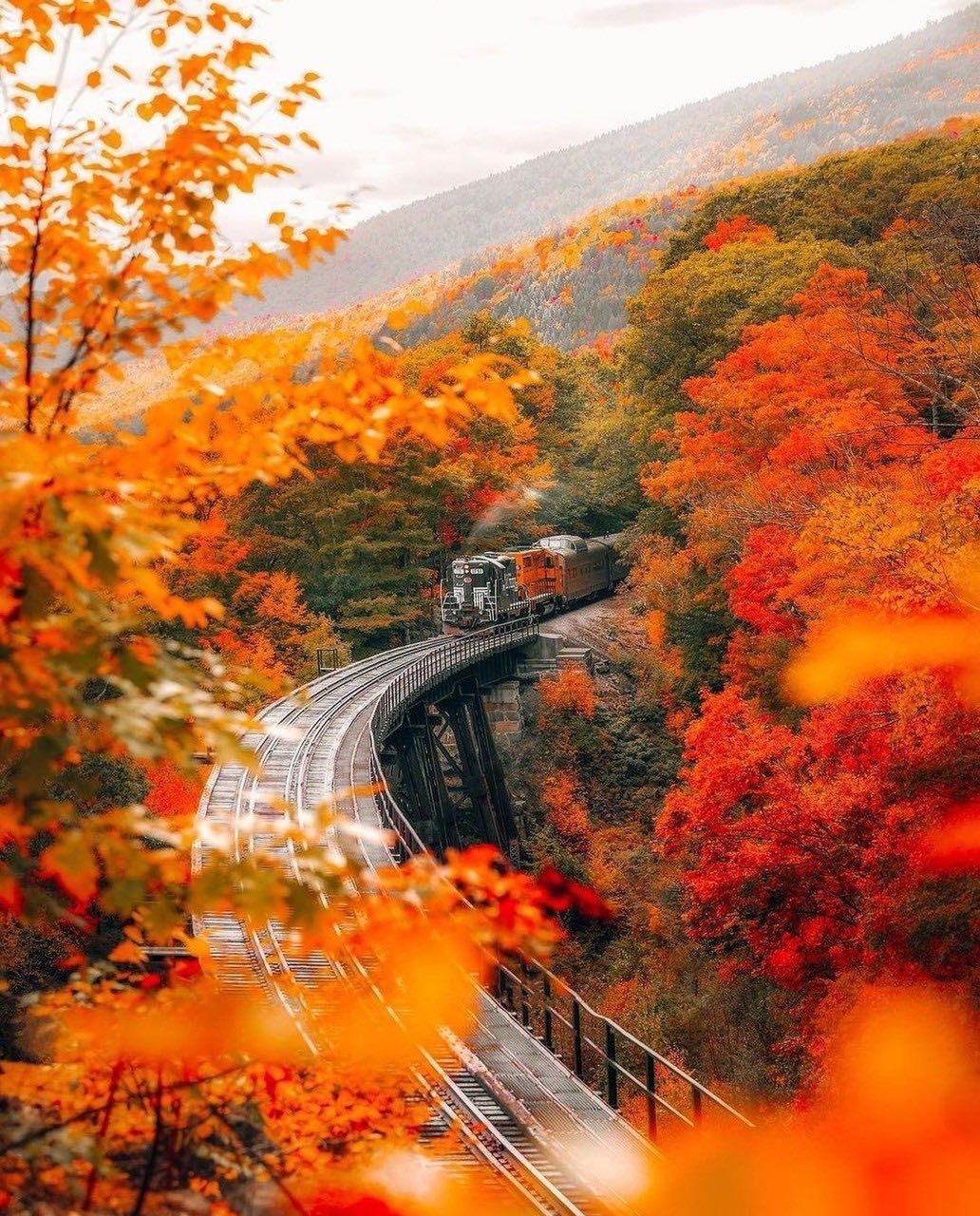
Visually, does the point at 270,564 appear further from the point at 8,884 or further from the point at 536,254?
the point at 536,254

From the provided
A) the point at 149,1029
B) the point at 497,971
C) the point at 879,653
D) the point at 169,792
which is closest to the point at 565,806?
the point at 169,792

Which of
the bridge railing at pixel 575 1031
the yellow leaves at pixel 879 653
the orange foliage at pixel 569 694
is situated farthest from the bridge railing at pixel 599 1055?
the orange foliage at pixel 569 694

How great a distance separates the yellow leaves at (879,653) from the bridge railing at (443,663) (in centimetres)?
886

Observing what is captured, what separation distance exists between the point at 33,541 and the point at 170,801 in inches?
893

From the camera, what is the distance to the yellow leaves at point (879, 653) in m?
14.4

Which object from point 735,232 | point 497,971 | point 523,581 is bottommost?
point 497,971

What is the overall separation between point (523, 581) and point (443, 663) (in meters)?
8.81

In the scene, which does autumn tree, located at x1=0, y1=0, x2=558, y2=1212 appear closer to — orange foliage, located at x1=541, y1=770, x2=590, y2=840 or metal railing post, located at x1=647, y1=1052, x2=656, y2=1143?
metal railing post, located at x1=647, y1=1052, x2=656, y2=1143

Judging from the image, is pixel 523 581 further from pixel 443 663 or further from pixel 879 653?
pixel 879 653

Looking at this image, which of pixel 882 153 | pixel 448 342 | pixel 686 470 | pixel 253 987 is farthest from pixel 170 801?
pixel 882 153

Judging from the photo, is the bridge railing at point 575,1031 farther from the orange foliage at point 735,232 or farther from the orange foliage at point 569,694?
the orange foliage at point 735,232

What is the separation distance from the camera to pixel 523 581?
41281mm

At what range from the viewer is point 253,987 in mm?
13508

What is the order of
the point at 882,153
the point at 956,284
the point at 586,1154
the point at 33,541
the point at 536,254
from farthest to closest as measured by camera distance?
1. the point at 536,254
2. the point at 882,153
3. the point at 956,284
4. the point at 586,1154
5. the point at 33,541
